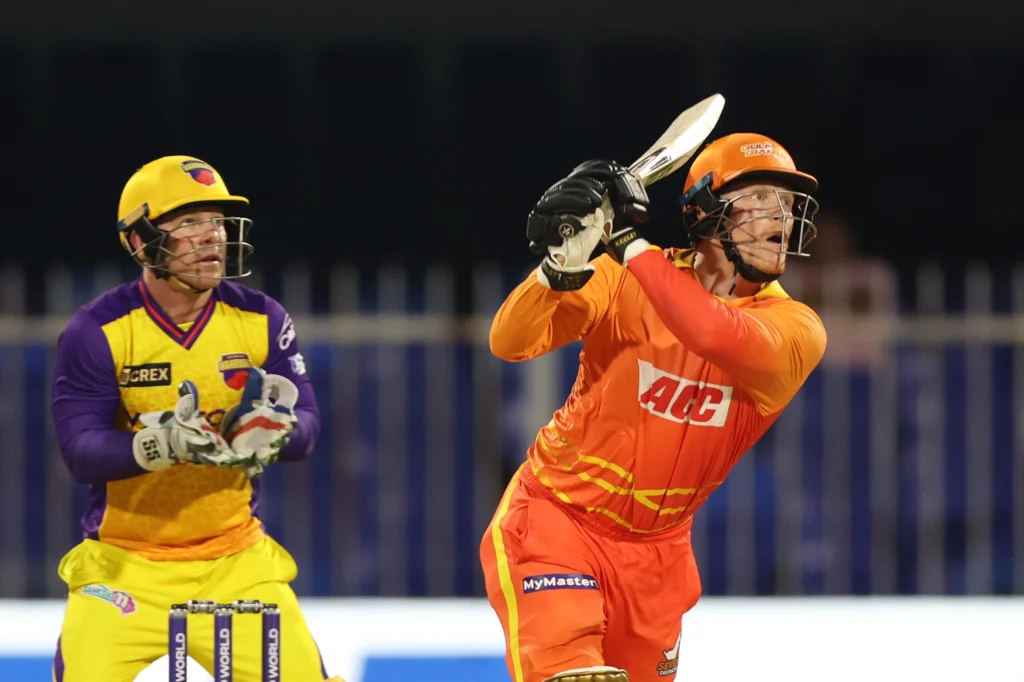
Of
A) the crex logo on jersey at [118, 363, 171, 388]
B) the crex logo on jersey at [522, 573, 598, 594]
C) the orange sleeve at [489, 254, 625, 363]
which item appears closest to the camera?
the orange sleeve at [489, 254, 625, 363]

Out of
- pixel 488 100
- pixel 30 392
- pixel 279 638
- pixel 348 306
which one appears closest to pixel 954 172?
pixel 488 100

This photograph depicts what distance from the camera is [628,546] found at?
11.6 feet

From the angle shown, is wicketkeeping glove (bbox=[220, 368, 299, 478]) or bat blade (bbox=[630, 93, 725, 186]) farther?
wicketkeeping glove (bbox=[220, 368, 299, 478])

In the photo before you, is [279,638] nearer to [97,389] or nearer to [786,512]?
[97,389]

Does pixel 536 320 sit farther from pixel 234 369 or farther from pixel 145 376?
pixel 145 376

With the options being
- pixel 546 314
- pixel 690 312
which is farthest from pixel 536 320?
pixel 690 312

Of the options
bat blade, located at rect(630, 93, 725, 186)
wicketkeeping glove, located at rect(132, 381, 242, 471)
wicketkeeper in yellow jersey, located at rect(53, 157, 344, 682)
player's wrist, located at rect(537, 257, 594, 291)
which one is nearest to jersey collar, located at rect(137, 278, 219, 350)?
wicketkeeper in yellow jersey, located at rect(53, 157, 344, 682)

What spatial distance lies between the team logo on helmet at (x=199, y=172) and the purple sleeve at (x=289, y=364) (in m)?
0.34

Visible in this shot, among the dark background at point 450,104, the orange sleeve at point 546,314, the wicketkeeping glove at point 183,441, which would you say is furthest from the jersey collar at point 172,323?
the dark background at point 450,104

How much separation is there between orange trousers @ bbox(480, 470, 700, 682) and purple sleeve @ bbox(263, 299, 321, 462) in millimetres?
522

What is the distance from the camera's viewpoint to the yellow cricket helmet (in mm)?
3697

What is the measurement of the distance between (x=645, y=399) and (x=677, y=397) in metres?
0.07

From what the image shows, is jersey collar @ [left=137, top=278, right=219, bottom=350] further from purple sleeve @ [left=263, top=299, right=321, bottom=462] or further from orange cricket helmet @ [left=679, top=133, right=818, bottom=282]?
orange cricket helmet @ [left=679, top=133, right=818, bottom=282]

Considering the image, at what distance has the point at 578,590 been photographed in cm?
337
